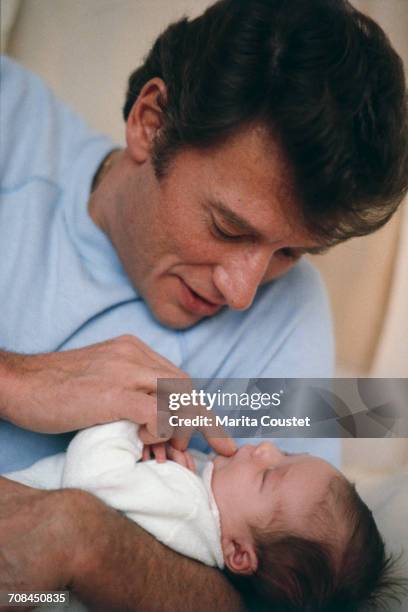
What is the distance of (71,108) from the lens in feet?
3.98

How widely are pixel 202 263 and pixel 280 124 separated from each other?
223 mm

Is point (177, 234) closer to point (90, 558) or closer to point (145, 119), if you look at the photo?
point (145, 119)

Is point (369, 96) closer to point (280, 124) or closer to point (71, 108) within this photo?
point (280, 124)

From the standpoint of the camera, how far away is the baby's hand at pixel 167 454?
84 centimetres

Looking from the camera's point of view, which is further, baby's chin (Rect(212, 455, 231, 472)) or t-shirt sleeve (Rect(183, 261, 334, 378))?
t-shirt sleeve (Rect(183, 261, 334, 378))

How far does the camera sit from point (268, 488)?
0.80m

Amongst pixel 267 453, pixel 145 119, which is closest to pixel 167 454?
pixel 267 453

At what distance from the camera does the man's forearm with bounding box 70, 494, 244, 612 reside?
2.29 feet

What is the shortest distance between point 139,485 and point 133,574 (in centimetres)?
11

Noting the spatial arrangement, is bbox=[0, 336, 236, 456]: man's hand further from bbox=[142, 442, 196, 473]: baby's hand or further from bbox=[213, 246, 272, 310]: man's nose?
bbox=[213, 246, 272, 310]: man's nose

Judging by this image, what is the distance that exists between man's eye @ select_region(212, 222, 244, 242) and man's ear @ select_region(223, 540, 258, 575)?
40 cm

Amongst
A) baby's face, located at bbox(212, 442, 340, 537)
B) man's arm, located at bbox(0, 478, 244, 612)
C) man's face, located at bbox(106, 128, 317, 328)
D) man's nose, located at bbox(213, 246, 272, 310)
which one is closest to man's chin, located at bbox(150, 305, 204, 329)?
man's face, located at bbox(106, 128, 317, 328)

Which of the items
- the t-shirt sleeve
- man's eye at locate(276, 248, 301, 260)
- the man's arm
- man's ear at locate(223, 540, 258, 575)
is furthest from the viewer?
the t-shirt sleeve

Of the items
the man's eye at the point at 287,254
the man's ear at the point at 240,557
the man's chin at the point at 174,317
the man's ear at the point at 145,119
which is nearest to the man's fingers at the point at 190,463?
the man's ear at the point at 240,557
